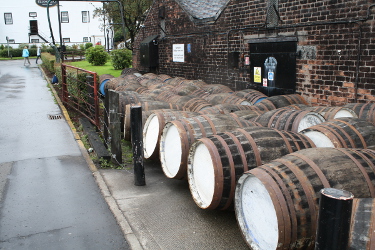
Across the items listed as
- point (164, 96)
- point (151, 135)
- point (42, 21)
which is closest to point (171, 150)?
point (151, 135)

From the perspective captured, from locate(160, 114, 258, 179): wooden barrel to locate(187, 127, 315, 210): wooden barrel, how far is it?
1.96 ft

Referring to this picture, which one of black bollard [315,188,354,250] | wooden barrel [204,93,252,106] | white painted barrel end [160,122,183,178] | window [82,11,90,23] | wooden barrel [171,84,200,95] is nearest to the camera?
black bollard [315,188,354,250]

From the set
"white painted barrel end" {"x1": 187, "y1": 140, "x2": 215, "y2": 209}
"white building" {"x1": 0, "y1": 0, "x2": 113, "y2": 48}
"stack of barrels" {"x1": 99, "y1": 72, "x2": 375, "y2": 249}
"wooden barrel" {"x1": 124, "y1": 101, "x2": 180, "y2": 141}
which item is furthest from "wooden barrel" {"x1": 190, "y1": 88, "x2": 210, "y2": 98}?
"white building" {"x1": 0, "y1": 0, "x2": 113, "y2": 48}

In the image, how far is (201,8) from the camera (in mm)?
15992

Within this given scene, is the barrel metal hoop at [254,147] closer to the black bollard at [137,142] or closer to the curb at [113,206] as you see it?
the curb at [113,206]

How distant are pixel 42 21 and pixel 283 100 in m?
56.7

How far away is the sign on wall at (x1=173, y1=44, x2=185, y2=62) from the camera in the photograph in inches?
610

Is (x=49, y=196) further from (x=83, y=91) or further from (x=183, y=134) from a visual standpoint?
(x=83, y=91)

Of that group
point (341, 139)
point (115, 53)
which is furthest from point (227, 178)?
point (115, 53)

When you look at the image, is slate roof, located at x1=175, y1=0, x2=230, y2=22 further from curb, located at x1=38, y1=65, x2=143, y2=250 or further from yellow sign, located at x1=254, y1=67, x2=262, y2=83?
curb, located at x1=38, y1=65, x2=143, y2=250

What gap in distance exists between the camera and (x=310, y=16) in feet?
29.7

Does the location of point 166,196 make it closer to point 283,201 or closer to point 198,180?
point 198,180

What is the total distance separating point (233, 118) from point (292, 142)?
139 cm

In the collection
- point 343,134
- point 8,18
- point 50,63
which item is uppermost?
point 8,18
